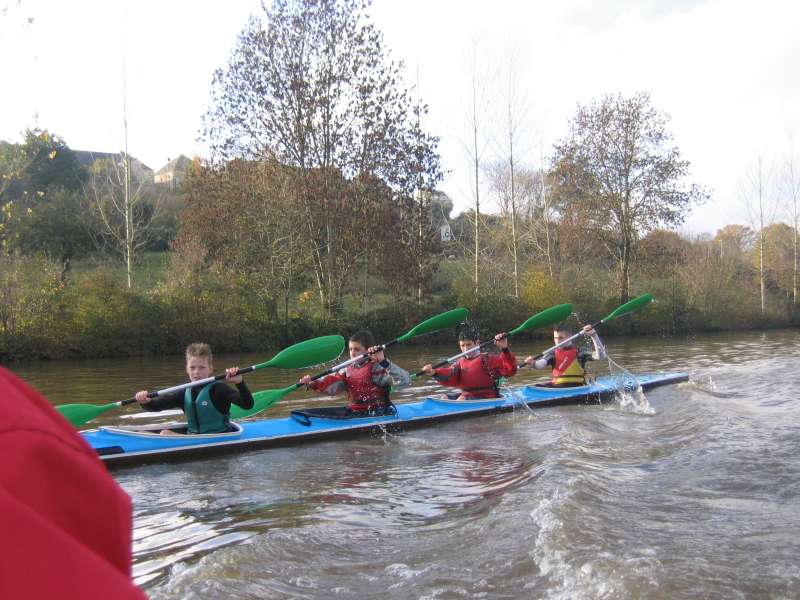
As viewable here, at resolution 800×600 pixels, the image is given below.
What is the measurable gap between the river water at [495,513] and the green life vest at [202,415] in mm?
389

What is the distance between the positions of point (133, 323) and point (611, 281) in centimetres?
1796

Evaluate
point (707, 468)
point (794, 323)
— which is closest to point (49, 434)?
point (707, 468)

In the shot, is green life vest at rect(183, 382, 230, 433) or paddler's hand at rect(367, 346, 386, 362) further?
paddler's hand at rect(367, 346, 386, 362)

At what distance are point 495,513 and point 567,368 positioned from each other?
616 cm

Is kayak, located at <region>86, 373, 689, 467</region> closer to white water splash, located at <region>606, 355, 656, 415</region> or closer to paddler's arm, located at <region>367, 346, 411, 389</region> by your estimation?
white water splash, located at <region>606, 355, 656, 415</region>

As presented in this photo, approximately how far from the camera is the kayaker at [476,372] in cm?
942

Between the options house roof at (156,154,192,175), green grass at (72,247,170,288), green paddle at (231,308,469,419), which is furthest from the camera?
house roof at (156,154,192,175)

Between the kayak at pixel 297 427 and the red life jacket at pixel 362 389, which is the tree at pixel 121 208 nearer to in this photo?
the red life jacket at pixel 362 389

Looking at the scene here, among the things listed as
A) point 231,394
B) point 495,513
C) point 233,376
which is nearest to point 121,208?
point 231,394

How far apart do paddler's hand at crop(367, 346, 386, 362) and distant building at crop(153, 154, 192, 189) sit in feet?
76.6

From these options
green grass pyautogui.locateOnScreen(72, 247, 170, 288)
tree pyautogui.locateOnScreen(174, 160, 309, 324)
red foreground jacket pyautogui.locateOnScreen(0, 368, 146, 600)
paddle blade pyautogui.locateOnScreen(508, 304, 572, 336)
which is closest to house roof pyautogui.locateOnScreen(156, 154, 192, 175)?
green grass pyautogui.locateOnScreen(72, 247, 170, 288)

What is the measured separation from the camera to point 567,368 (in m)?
10.5

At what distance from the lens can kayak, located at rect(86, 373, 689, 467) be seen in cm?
645

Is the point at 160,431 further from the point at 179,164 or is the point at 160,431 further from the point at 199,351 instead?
the point at 179,164
